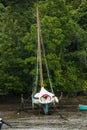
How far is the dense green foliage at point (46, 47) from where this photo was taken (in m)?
62.1

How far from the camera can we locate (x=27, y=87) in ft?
208

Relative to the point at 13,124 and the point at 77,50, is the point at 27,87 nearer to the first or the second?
the point at 77,50

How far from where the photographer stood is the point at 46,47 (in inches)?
2486

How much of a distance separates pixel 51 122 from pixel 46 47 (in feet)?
70.2

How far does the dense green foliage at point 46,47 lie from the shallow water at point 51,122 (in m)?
13.4

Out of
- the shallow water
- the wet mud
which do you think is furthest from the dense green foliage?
the shallow water

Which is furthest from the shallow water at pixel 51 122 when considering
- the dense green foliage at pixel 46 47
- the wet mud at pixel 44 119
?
the dense green foliage at pixel 46 47

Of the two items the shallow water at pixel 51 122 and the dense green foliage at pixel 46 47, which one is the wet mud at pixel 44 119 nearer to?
the shallow water at pixel 51 122

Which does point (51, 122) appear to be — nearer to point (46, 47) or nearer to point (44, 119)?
point (44, 119)

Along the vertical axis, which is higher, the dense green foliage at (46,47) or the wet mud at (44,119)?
the dense green foliage at (46,47)

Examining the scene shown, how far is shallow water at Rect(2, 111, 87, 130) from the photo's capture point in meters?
39.8

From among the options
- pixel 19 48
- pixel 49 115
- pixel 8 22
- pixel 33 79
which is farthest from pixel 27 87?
pixel 49 115

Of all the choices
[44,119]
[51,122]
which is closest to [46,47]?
[44,119]

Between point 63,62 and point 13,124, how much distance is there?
82.7 feet
